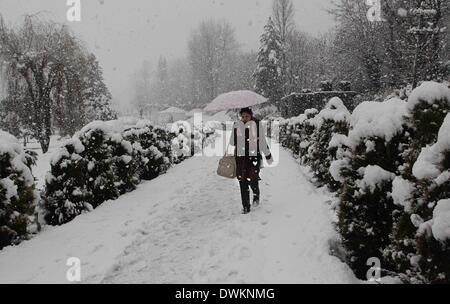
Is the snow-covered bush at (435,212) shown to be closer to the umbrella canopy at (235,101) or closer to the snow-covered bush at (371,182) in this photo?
the snow-covered bush at (371,182)

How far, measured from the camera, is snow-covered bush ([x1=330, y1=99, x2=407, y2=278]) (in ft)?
12.8

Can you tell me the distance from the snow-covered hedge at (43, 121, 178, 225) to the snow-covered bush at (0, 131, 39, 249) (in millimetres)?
988

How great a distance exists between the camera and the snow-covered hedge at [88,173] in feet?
22.4

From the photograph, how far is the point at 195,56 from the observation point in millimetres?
79062

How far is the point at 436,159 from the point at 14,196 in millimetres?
5269

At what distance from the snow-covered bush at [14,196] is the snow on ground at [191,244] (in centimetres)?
25

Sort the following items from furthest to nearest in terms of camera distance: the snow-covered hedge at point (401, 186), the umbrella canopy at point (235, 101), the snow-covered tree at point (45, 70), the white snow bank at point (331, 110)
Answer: the snow-covered tree at point (45, 70), the white snow bank at point (331, 110), the umbrella canopy at point (235, 101), the snow-covered hedge at point (401, 186)

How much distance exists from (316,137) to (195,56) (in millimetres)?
73352

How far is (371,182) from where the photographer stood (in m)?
3.90

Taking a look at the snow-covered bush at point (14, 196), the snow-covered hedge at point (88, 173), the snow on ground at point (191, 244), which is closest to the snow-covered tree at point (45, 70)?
the snow-covered hedge at point (88, 173)

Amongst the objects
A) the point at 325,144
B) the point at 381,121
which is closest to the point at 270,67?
the point at 325,144

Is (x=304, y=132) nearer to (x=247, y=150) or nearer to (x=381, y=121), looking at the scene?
(x=247, y=150)

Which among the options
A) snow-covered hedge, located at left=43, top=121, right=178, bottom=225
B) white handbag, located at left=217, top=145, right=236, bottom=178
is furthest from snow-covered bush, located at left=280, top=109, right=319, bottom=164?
snow-covered hedge, located at left=43, top=121, right=178, bottom=225

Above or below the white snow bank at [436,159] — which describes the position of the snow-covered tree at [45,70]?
above
